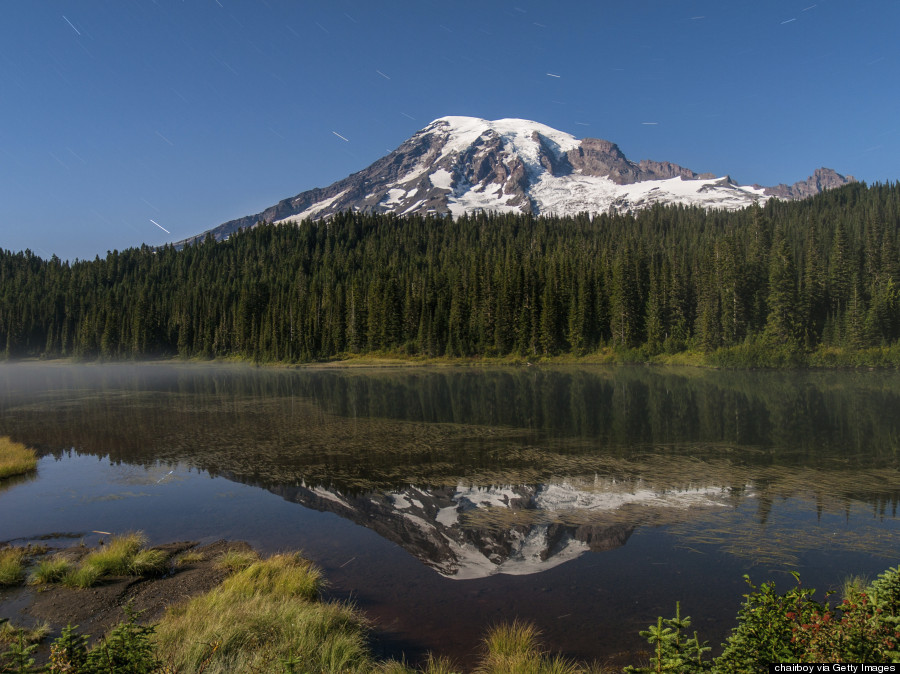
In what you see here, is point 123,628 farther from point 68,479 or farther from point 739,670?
point 68,479

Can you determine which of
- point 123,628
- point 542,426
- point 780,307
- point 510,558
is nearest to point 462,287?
point 780,307

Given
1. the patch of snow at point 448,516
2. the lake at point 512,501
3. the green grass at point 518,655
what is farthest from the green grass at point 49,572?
the green grass at point 518,655

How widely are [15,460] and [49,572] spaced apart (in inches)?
730

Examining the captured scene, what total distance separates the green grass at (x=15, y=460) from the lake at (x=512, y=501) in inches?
46.4

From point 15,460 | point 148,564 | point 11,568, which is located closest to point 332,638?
point 148,564

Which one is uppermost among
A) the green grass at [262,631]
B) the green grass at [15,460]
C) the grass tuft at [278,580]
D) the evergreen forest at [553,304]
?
the evergreen forest at [553,304]

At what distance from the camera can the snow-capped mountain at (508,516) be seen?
582 inches

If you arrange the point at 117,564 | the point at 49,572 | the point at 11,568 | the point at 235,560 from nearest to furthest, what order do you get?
1. the point at 49,572
2. the point at 11,568
3. the point at 117,564
4. the point at 235,560

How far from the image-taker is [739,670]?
5805mm

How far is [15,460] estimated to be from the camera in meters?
27.2

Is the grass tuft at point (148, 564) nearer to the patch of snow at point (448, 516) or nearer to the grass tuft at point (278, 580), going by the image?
the grass tuft at point (278, 580)

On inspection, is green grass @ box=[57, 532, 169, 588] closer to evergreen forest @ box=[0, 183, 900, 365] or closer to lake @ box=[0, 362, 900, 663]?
lake @ box=[0, 362, 900, 663]

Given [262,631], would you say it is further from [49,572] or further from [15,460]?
[15,460]

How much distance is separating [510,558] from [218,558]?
26.5ft
